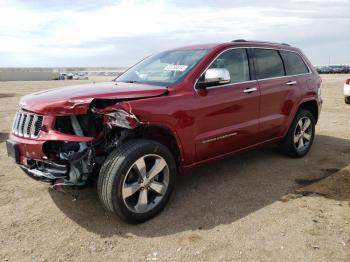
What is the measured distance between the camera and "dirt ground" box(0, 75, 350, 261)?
3.30m

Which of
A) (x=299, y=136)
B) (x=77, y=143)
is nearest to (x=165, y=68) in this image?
(x=77, y=143)

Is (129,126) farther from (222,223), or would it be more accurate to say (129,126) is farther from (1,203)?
(1,203)

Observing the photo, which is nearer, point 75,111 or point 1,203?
point 75,111

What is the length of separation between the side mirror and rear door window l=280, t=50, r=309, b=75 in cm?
192

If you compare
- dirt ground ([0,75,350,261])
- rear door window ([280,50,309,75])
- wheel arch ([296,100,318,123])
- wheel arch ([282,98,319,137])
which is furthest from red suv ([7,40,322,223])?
wheel arch ([296,100,318,123])

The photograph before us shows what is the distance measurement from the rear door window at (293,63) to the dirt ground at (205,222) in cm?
157

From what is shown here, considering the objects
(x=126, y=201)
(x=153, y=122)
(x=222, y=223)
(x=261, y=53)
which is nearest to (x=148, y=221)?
(x=126, y=201)

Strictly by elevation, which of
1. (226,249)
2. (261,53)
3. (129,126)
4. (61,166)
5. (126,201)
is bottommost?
(226,249)

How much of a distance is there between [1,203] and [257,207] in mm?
2970

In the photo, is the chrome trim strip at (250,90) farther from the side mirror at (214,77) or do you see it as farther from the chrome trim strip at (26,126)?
the chrome trim strip at (26,126)

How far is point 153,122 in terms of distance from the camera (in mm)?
3824

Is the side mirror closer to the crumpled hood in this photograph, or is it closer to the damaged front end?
the crumpled hood

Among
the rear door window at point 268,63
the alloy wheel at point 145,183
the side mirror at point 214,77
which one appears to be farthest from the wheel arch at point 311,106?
the alloy wheel at point 145,183

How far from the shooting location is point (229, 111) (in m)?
4.58
